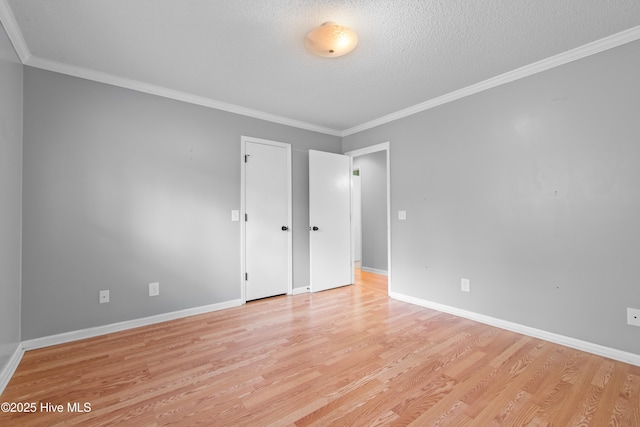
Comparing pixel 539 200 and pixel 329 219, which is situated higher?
pixel 539 200

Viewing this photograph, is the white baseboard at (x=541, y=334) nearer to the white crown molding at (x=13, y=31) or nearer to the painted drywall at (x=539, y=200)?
the painted drywall at (x=539, y=200)

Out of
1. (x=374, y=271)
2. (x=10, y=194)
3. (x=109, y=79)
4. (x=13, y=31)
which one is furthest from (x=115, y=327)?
(x=374, y=271)

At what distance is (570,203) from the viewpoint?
2.40 meters

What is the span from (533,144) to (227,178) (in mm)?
3196

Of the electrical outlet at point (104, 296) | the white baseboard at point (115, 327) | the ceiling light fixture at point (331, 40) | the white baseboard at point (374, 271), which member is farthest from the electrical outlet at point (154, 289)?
the white baseboard at point (374, 271)

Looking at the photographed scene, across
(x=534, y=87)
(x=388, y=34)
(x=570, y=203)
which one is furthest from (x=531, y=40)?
(x=570, y=203)

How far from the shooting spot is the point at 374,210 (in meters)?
5.61

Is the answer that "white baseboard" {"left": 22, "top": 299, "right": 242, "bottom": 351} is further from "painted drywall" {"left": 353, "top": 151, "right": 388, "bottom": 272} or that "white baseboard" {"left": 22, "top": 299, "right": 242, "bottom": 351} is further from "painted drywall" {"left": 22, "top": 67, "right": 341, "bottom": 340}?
"painted drywall" {"left": 353, "top": 151, "right": 388, "bottom": 272}

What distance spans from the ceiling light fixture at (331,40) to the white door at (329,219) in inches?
76.3

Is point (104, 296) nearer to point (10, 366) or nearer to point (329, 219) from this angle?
point (10, 366)

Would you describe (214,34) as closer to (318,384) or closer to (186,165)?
(186,165)

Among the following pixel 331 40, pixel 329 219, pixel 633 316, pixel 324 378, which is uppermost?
pixel 331 40

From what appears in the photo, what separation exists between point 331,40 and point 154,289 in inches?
113

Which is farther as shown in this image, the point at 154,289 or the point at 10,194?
the point at 154,289
